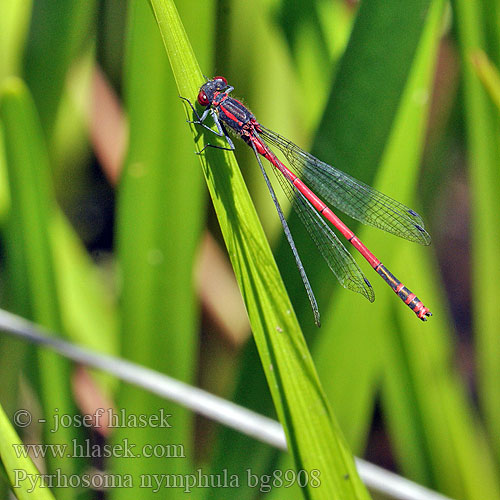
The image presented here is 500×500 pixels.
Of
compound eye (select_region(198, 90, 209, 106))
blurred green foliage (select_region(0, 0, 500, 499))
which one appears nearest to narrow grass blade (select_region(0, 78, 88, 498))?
blurred green foliage (select_region(0, 0, 500, 499))

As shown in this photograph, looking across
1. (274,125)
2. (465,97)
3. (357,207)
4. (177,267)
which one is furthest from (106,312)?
(465,97)

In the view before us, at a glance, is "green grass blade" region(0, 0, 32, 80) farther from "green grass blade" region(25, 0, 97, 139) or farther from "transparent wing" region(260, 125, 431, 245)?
"transparent wing" region(260, 125, 431, 245)

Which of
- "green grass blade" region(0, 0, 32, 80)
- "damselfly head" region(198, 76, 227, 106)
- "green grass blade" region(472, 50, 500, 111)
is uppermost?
"green grass blade" region(0, 0, 32, 80)

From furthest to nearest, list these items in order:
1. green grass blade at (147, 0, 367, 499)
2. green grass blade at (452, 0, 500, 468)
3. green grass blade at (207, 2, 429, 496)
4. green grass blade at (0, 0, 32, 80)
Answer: green grass blade at (0, 0, 32, 80) → green grass blade at (452, 0, 500, 468) → green grass blade at (207, 2, 429, 496) → green grass blade at (147, 0, 367, 499)

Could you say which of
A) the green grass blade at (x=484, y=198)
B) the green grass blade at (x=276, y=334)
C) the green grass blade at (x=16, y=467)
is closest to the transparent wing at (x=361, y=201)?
the green grass blade at (x=484, y=198)

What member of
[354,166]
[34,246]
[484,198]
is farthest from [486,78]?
[34,246]

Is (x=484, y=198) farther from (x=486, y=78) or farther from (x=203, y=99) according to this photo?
(x=203, y=99)

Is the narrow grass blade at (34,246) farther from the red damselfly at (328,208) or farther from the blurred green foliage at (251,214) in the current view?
the red damselfly at (328,208)
